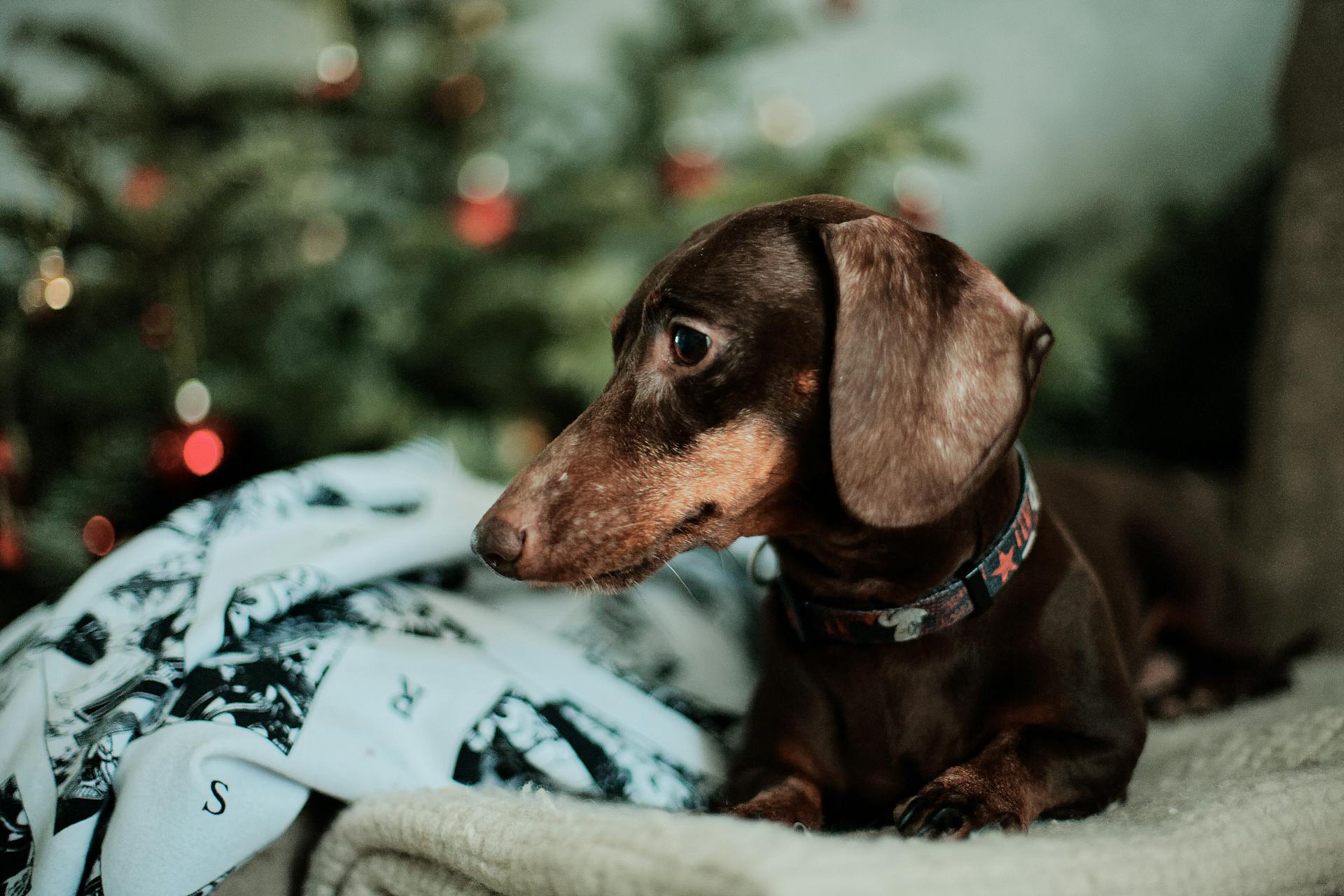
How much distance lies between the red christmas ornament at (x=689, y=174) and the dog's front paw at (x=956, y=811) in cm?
158

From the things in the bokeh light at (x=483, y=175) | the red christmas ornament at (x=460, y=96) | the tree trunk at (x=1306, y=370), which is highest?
the red christmas ornament at (x=460, y=96)

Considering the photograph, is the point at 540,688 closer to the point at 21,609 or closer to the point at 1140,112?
the point at 21,609

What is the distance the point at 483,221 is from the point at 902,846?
1.76 meters

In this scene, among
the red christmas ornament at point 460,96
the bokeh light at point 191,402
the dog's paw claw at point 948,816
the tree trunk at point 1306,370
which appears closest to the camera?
the dog's paw claw at point 948,816

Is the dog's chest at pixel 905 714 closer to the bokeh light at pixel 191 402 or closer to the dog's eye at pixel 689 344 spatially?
the dog's eye at pixel 689 344

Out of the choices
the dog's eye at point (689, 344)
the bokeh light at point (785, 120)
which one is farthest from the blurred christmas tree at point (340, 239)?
the dog's eye at point (689, 344)

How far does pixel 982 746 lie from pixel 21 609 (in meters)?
1.84

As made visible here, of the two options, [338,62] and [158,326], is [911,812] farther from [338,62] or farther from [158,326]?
[338,62]

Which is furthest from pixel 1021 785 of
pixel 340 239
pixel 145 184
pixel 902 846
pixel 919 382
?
pixel 145 184

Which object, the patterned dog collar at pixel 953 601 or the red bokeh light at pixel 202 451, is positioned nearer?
the patterned dog collar at pixel 953 601

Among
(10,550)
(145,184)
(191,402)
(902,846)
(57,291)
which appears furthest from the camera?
(145,184)

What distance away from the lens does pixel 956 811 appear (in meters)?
0.84

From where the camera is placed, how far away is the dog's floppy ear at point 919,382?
894mm

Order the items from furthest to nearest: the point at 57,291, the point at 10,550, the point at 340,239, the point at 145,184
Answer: the point at 340,239
the point at 145,184
the point at 57,291
the point at 10,550
